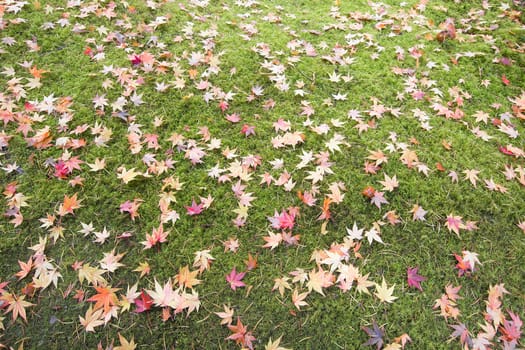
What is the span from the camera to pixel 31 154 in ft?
10.7

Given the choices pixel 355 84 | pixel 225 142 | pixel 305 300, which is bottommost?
pixel 305 300

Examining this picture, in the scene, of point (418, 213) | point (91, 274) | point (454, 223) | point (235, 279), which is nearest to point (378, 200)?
point (418, 213)

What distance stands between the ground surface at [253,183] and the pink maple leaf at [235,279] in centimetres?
1

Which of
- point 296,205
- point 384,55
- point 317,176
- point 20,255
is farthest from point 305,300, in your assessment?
point 384,55

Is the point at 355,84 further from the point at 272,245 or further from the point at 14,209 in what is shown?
the point at 14,209

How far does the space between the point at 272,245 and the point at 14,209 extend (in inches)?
90.5

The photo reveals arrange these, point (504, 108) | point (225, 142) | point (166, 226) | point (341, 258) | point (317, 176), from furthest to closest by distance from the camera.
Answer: point (504, 108)
point (225, 142)
point (317, 176)
point (166, 226)
point (341, 258)

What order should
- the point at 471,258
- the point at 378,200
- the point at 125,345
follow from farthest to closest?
the point at 378,200 → the point at 471,258 → the point at 125,345

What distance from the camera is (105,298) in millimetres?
2506

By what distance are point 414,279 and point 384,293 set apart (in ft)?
0.96

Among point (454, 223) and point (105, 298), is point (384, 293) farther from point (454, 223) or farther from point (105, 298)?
point (105, 298)

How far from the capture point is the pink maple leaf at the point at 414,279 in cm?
268

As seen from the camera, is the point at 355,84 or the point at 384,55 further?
the point at 384,55

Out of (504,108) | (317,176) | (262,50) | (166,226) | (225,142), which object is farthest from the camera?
(262,50)
